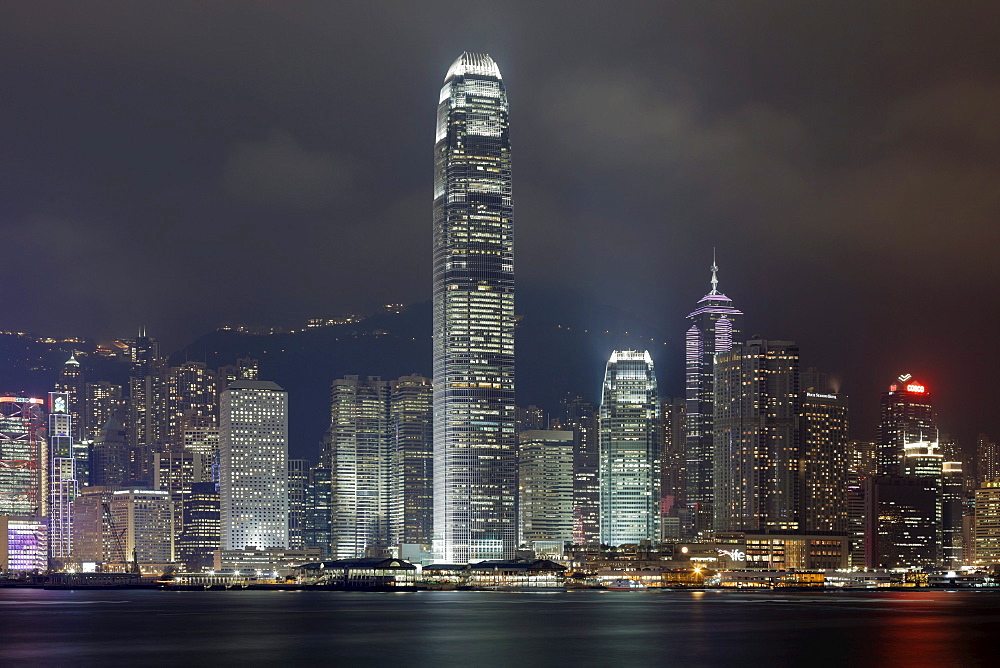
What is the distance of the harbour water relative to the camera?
115438mm

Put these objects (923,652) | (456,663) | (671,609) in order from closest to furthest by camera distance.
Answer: (456,663)
(923,652)
(671,609)

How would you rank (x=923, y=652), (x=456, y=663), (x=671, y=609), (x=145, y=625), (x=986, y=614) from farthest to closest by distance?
(x=671, y=609)
(x=986, y=614)
(x=145, y=625)
(x=923, y=652)
(x=456, y=663)

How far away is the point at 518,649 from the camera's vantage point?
403 feet

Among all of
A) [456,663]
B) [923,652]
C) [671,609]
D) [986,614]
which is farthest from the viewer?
[671,609]

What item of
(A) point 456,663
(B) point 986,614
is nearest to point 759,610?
(B) point 986,614

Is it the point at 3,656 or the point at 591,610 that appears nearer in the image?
the point at 3,656

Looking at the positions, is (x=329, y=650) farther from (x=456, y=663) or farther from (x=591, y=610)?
(x=591, y=610)

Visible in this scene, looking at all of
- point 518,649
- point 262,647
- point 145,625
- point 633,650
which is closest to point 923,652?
point 633,650

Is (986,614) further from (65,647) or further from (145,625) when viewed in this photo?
(65,647)

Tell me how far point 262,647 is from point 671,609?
81.5 metres

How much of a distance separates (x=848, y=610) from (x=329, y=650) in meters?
90.4

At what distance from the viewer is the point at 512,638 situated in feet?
445

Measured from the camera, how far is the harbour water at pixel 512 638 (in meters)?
115

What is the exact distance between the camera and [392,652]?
122188 millimetres
